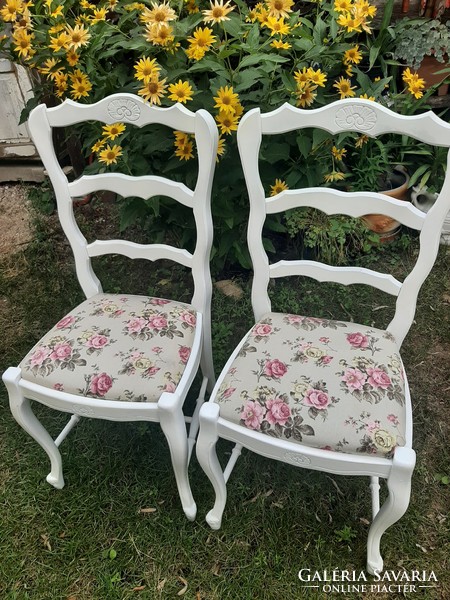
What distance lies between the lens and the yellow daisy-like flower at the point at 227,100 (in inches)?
57.0

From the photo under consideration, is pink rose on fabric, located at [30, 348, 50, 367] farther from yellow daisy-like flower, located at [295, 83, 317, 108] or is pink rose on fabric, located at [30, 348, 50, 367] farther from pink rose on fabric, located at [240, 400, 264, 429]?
yellow daisy-like flower, located at [295, 83, 317, 108]

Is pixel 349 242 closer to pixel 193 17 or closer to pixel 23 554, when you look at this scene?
pixel 193 17

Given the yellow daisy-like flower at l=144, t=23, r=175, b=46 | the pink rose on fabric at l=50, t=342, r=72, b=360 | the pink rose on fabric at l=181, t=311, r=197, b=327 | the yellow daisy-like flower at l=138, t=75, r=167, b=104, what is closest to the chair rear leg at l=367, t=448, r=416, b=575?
the pink rose on fabric at l=181, t=311, r=197, b=327

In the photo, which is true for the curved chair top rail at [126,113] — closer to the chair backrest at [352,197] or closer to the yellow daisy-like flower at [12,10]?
the chair backrest at [352,197]

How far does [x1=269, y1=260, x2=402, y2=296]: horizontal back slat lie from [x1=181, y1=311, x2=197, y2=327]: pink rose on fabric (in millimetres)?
279

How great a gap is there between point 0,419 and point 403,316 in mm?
1556

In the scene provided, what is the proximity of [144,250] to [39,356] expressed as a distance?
0.45 meters

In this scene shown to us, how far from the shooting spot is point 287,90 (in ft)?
5.33

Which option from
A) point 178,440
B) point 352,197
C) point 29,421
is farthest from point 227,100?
point 29,421

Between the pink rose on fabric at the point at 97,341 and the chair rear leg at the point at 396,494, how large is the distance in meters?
0.85

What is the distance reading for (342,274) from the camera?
57.6 inches

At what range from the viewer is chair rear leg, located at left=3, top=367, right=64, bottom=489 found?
1.43 m

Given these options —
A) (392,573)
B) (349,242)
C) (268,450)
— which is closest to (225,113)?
(268,450)

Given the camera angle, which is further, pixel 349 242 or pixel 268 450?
pixel 349 242
